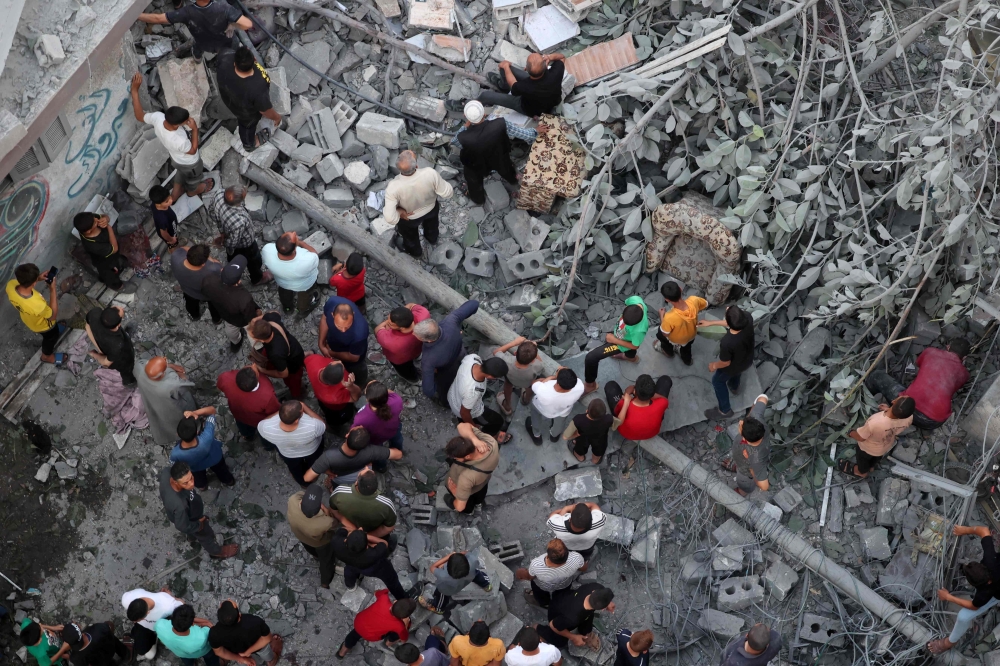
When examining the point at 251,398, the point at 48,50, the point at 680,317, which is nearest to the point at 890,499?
the point at 680,317

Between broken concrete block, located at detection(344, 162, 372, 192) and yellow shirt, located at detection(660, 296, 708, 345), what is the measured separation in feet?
11.8

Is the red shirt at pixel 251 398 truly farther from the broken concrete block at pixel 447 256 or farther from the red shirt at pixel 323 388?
the broken concrete block at pixel 447 256

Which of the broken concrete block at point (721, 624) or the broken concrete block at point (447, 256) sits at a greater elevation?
the broken concrete block at point (447, 256)

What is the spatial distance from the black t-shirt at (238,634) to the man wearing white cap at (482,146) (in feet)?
15.8

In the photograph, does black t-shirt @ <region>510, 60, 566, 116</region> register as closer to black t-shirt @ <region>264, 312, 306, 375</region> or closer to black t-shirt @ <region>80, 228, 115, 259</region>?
black t-shirt @ <region>264, 312, 306, 375</region>

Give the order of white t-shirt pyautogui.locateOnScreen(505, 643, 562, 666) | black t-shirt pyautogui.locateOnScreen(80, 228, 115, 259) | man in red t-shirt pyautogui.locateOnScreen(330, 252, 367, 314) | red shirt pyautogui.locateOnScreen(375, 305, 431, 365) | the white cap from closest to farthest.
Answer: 1. white t-shirt pyautogui.locateOnScreen(505, 643, 562, 666)
2. red shirt pyautogui.locateOnScreen(375, 305, 431, 365)
3. man in red t-shirt pyautogui.locateOnScreen(330, 252, 367, 314)
4. black t-shirt pyautogui.locateOnScreen(80, 228, 115, 259)
5. the white cap

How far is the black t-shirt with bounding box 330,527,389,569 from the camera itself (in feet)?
25.1

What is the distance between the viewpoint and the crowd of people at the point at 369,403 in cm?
772

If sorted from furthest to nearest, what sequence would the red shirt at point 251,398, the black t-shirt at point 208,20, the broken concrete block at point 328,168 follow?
the broken concrete block at point 328,168 < the black t-shirt at point 208,20 < the red shirt at point 251,398

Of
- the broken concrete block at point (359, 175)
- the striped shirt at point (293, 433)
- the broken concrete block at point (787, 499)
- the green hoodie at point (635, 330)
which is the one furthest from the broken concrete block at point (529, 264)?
the broken concrete block at point (787, 499)

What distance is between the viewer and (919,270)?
28.2ft

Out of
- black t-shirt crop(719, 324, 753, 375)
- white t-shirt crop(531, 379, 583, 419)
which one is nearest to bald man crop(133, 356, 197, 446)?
white t-shirt crop(531, 379, 583, 419)

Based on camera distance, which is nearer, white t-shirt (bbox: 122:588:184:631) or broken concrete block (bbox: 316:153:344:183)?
white t-shirt (bbox: 122:588:184:631)

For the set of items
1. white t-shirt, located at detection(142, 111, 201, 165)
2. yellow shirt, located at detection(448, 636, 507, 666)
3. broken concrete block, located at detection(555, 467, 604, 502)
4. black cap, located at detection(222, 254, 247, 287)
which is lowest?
broken concrete block, located at detection(555, 467, 604, 502)
